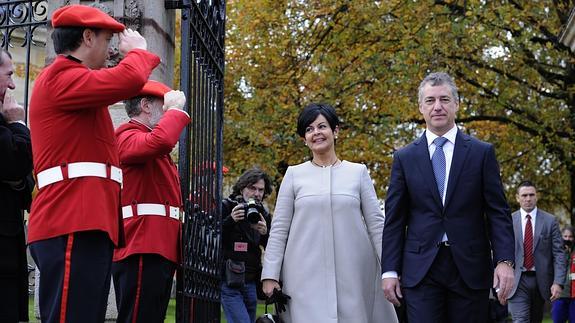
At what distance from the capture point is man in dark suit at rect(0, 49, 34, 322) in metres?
5.30

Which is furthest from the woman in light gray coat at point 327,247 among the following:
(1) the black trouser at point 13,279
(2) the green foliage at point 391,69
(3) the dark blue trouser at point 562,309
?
(2) the green foliage at point 391,69

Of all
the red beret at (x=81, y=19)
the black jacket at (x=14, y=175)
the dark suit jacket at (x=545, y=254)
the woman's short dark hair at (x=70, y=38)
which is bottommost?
the dark suit jacket at (x=545, y=254)

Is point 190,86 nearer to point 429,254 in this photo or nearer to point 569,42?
point 429,254

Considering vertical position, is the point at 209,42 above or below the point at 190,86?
above

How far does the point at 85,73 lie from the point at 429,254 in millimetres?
2383

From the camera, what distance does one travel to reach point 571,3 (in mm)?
18844

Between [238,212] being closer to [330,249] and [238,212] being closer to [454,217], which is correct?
[330,249]

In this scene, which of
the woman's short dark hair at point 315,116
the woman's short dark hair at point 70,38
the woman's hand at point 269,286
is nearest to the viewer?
the woman's short dark hair at point 70,38

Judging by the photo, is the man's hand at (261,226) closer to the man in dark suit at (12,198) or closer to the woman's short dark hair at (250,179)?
the woman's short dark hair at (250,179)

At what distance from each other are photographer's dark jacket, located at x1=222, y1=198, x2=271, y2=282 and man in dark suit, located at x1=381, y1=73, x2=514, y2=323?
4.51 metres

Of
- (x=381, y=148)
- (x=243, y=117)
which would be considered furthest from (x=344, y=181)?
(x=243, y=117)

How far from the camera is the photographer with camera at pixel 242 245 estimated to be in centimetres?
1038

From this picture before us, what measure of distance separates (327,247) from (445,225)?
1.18m

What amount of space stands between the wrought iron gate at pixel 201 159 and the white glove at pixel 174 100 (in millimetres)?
519
